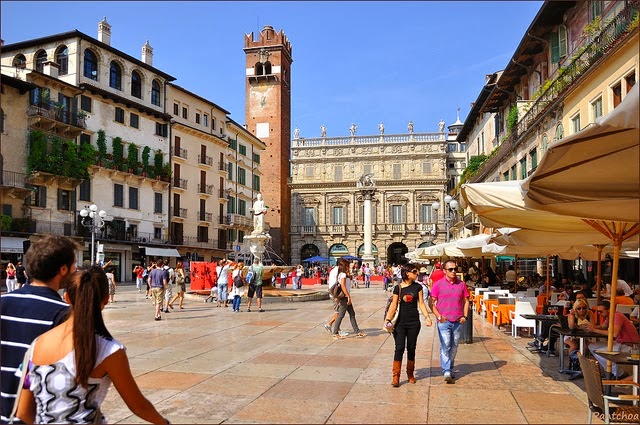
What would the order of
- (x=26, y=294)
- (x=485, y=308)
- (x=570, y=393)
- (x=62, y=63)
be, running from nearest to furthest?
(x=26, y=294) < (x=570, y=393) < (x=485, y=308) < (x=62, y=63)

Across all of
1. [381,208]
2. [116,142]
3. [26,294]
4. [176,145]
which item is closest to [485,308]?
[26,294]

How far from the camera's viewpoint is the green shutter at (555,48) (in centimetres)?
2392

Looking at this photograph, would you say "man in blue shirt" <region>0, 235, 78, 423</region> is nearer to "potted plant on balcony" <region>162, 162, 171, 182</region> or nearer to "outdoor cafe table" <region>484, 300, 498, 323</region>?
"outdoor cafe table" <region>484, 300, 498, 323</region>

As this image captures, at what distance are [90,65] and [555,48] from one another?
1229 inches

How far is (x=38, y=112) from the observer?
118ft

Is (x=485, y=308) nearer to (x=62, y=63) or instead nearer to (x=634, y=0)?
(x=634, y=0)

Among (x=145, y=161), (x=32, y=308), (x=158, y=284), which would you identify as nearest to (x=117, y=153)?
(x=145, y=161)

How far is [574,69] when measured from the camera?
20328 millimetres

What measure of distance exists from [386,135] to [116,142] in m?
40.0

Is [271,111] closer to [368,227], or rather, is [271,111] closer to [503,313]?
[368,227]

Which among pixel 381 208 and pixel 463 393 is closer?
pixel 463 393

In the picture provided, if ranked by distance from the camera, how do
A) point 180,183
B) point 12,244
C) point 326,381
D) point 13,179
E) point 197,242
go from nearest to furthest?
point 326,381 < point 12,244 < point 13,179 < point 180,183 < point 197,242

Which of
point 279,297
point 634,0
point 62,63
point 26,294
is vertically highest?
point 62,63

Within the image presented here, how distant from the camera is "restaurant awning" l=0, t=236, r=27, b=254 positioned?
3252cm
